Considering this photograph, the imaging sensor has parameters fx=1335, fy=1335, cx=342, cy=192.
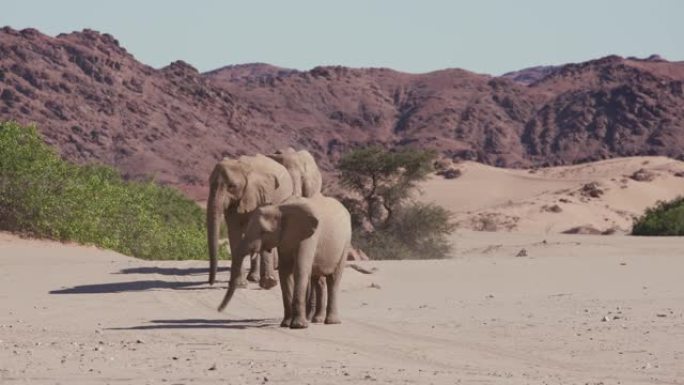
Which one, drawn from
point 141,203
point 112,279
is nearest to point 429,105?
point 141,203

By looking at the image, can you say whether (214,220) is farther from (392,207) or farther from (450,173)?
(450,173)

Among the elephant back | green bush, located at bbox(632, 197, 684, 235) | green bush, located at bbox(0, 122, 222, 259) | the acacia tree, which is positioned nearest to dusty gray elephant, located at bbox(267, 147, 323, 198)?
the elephant back

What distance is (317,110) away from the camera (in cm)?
11662

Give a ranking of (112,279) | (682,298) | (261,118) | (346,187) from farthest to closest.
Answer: (261,118), (346,187), (112,279), (682,298)

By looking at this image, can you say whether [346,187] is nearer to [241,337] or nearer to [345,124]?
[241,337]

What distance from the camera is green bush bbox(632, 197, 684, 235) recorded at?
43172 millimetres

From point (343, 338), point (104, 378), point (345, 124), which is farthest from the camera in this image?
point (345, 124)

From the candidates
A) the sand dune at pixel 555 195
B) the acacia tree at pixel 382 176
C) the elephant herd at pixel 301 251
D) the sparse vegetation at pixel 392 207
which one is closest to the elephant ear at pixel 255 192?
the elephant herd at pixel 301 251

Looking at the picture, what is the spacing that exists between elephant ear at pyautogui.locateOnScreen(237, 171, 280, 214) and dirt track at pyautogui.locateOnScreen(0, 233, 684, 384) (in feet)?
4.05

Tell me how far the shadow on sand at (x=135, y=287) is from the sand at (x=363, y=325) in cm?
3

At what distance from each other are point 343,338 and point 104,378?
3951 mm

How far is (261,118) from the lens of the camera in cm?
10669

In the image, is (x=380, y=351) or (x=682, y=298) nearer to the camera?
(x=380, y=351)

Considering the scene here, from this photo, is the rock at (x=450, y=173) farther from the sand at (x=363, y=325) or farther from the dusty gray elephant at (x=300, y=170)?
the dusty gray elephant at (x=300, y=170)
